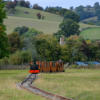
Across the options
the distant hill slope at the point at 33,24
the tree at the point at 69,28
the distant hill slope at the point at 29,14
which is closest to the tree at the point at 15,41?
the distant hill slope at the point at 33,24

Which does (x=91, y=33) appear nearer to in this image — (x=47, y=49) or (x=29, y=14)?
(x=29, y=14)

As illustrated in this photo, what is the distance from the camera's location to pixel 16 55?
68000mm

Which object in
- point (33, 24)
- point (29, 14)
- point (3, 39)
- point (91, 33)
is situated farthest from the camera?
point (29, 14)

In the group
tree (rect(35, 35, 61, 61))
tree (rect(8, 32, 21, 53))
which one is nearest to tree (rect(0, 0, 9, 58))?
tree (rect(35, 35, 61, 61))

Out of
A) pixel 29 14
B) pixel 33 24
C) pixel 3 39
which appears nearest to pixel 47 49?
pixel 3 39

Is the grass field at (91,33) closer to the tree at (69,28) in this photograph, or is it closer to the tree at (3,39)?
the tree at (69,28)

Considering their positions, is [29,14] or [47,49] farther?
[29,14]

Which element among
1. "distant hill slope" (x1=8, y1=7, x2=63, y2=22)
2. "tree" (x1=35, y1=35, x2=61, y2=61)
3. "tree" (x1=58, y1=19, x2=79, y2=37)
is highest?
"distant hill slope" (x1=8, y1=7, x2=63, y2=22)

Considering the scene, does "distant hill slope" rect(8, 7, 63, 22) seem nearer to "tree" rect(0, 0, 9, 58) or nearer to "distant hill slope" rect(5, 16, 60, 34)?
"distant hill slope" rect(5, 16, 60, 34)

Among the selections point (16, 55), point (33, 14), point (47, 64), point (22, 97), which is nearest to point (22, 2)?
point (33, 14)

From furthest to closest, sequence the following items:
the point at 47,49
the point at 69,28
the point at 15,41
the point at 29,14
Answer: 1. the point at 29,14
2. the point at 69,28
3. the point at 15,41
4. the point at 47,49

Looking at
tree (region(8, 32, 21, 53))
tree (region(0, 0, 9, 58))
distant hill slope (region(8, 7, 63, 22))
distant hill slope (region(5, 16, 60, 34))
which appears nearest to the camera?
tree (region(0, 0, 9, 58))

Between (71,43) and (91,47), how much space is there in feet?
Result: 16.3

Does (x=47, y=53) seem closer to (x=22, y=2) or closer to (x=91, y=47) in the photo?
(x=91, y=47)
